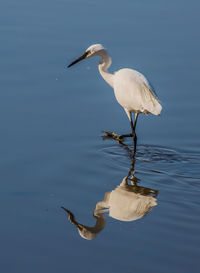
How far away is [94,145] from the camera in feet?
28.9

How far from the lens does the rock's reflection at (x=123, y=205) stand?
20.9 ft

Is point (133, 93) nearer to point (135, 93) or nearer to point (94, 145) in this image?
point (135, 93)

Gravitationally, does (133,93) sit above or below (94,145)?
above

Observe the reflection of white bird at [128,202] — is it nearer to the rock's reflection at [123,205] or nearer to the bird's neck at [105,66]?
the rock's reflection at [123,205]

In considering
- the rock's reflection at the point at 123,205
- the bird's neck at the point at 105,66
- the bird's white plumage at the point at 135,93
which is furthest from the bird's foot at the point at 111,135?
the rock's reflection at the point at 123,205

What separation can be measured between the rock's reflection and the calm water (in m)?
0.01

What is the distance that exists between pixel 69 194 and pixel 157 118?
3.18 m

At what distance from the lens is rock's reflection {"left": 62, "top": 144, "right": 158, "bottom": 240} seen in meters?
6.36

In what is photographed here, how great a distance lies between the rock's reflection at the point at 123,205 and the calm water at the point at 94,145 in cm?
1

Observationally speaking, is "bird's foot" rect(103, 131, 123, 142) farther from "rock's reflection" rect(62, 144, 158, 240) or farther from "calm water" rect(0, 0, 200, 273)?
"rock's reflection" rect(62, 144, 158, 240)

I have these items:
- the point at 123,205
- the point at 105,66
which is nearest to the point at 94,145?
the point at 105,66

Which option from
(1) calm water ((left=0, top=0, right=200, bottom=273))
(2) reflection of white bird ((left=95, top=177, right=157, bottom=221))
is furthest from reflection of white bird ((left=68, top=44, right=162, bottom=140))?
(2) reflection of white bird ((left=95, top=177, right=157, bottom=221))

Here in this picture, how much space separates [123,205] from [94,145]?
6.53 ft

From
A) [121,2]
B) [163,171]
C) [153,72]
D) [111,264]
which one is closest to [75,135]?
[163,171]
